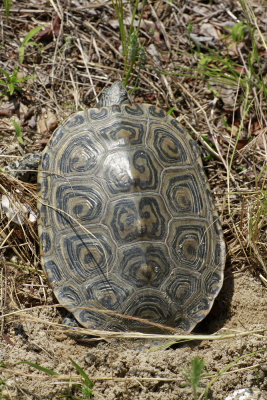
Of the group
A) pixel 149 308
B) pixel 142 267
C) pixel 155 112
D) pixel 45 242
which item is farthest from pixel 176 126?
pixel 149 308

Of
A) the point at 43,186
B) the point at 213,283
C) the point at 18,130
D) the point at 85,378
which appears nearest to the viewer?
the point at 85,378

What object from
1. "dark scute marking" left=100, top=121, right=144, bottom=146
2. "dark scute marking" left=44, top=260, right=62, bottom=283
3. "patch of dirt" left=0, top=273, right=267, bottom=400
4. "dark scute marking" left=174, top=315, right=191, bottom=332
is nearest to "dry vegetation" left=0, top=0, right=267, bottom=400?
"patch of dirt" left=0, top=273, right=267, bottom=400

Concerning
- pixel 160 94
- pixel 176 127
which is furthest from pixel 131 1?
pixel 176 127

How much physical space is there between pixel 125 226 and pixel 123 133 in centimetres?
82

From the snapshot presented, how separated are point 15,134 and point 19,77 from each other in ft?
2.23

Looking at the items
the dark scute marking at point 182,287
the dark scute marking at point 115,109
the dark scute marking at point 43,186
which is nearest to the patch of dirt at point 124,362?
the dark scute marking at point 182,287

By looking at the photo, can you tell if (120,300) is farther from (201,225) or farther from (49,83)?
(49,83)

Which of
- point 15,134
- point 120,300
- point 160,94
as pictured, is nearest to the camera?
point 120,300

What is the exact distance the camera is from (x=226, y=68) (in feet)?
16.9

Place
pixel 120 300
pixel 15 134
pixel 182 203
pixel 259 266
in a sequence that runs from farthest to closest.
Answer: pixel 15 134 → pixel 259 266 → pixel 182 203 → pixel 120 300

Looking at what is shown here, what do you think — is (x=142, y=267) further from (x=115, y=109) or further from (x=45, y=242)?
(x=115, y=109)

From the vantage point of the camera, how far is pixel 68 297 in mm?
3633

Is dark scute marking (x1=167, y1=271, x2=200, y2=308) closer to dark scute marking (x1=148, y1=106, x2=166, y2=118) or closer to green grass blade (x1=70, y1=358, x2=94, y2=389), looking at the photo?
green grass blade (x1=70, y1=358, x2=94, y2=389)

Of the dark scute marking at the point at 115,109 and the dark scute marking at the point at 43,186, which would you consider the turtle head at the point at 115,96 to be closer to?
the dark scute marking at the point at 115,109
